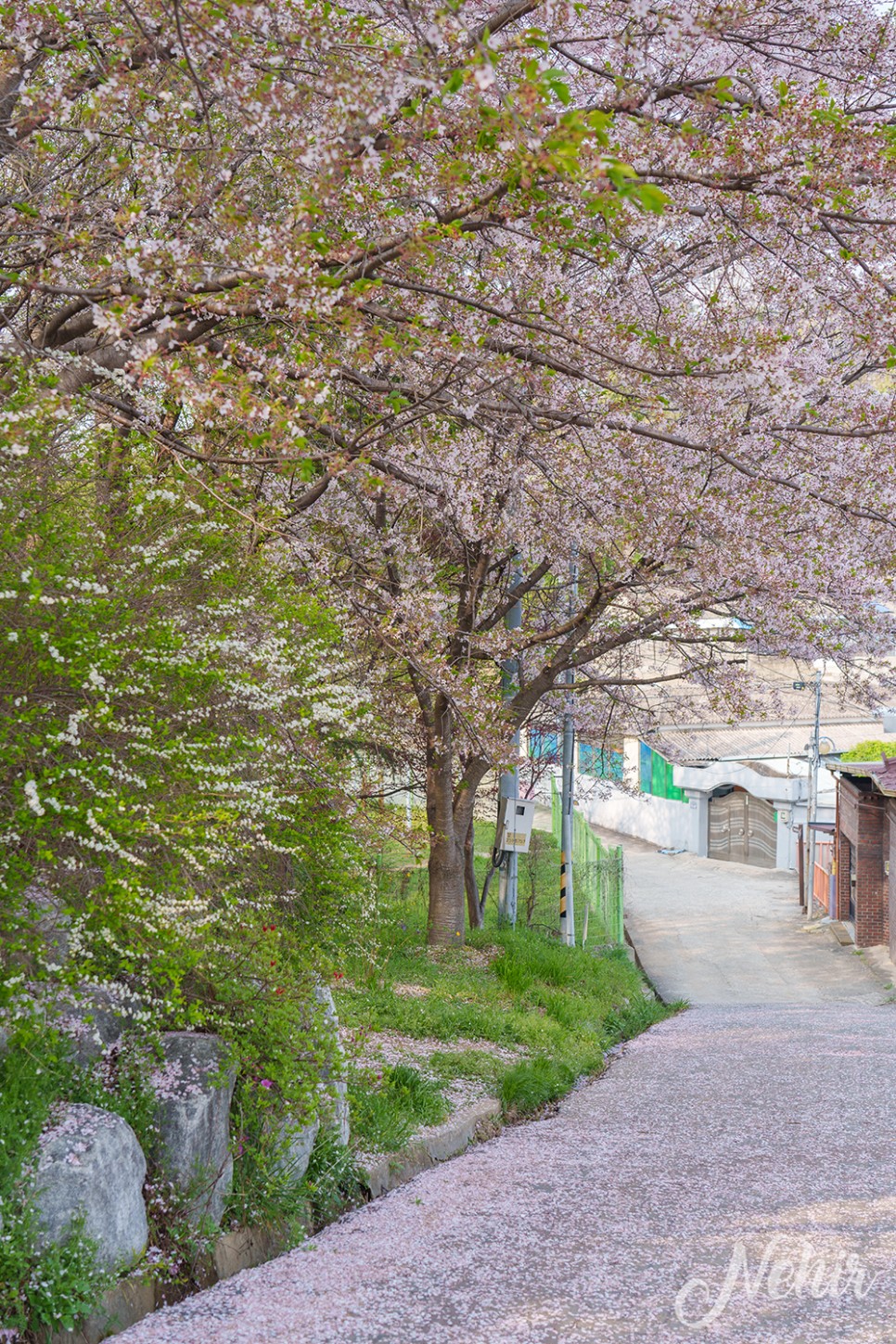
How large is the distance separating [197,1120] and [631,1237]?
214 cm

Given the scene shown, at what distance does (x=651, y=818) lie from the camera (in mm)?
47438

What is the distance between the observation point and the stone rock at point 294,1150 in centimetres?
574

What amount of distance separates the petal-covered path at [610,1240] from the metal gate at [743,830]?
107 ft

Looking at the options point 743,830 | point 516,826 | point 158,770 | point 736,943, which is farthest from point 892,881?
point 743,830

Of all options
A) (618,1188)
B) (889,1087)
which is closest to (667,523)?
(889,1087)

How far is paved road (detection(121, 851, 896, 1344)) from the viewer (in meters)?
4.64

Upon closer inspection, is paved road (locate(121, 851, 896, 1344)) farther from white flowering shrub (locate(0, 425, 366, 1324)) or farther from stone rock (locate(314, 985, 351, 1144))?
white flowering shrub (locate(0, 425, 366, 1324))

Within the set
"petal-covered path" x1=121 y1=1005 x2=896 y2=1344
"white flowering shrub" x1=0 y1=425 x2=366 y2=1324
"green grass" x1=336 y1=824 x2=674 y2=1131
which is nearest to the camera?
"white flowering shrub" x1=0 y1=425 x2=366 y2=1324

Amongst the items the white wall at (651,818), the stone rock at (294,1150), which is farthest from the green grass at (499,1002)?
the white wall at (651,818)

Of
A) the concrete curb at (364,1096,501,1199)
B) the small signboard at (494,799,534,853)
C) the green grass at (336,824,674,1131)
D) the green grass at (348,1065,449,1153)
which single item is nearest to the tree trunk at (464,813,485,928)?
the green grass at (336,824,674,1131)

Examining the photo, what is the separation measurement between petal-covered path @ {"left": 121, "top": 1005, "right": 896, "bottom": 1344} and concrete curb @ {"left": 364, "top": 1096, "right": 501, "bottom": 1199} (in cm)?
14

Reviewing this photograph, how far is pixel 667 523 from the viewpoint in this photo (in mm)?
10445

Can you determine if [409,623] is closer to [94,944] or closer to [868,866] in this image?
[94,944]

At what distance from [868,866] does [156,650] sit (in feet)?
71.7
